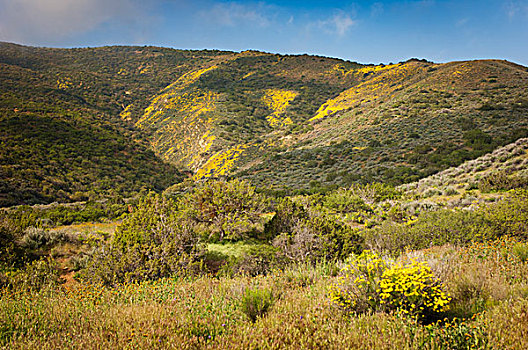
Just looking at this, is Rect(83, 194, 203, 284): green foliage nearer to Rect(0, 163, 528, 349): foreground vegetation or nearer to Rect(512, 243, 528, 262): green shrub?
Rect(0, 163, 528, 349): foreground vegetation

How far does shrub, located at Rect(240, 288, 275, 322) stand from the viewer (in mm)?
2904

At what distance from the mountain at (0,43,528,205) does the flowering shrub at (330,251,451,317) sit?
17840 mm

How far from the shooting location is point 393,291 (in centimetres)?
286

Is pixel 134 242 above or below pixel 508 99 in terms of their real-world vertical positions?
below

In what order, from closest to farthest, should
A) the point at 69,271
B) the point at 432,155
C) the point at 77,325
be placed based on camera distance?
the point at 77,325
the point at 69,271
the point at 432,155

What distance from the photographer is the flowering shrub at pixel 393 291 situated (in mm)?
2663

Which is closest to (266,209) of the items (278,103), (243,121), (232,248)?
(232,248)

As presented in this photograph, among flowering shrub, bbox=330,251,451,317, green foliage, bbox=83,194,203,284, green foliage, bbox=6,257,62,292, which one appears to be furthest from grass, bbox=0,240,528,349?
green foliage, bbox=83,194,203,284

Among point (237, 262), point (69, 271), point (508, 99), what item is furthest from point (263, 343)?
point (508, 99)

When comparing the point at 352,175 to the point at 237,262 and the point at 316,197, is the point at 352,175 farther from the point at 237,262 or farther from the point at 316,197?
the point at 237,262

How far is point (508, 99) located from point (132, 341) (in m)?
40.2

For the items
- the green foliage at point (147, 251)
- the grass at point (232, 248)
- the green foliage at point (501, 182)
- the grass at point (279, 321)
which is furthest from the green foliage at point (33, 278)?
the green foliage at point (501, 182)

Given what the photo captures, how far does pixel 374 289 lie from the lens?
116 inches

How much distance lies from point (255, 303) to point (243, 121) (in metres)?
53.6
